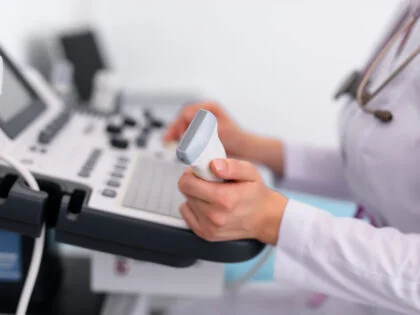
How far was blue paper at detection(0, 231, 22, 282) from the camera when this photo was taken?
1.96ft

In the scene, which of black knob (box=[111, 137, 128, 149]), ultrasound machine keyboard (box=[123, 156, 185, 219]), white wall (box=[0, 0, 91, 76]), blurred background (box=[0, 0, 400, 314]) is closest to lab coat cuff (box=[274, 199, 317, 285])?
ultrasound machine keyboard (box=[123, 156, 185, 219])

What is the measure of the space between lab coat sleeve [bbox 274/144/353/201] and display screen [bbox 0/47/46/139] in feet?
1.44

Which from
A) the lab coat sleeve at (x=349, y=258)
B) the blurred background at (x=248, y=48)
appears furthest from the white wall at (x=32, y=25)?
the lab coat sleeve at (x=349, y=258)

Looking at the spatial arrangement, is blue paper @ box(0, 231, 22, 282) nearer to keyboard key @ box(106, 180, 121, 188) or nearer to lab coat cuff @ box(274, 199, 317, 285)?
keyboard key @ box(106, 180, 121, 188)

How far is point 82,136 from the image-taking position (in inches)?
28.3

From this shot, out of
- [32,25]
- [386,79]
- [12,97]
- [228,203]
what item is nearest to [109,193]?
[228,203]

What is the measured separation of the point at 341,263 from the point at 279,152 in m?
0.38

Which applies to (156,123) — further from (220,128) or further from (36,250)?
(36,250)

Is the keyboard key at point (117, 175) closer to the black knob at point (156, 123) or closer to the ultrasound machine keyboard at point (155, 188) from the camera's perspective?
the ultrasound machine keyboard at point (155, 188)

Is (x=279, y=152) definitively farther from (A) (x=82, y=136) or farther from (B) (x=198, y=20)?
(B) (x=198, y=20)

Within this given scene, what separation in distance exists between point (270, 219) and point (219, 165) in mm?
120

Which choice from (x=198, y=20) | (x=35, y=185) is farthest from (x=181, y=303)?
(x=198, y=20)

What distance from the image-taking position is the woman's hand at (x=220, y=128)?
76 centimetres

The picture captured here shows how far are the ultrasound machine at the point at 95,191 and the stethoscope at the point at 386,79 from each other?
0.79 ft
